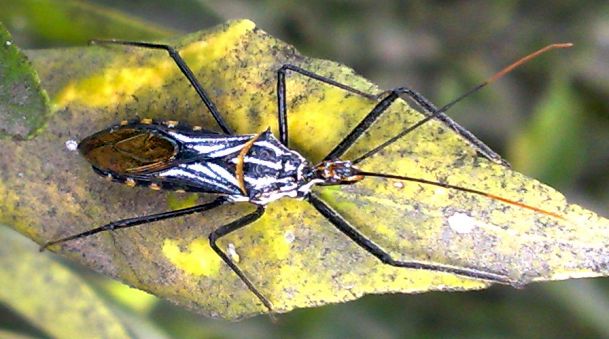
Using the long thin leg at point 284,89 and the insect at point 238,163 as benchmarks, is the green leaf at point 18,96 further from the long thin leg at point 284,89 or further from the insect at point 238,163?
the long thin leg at point 284,89

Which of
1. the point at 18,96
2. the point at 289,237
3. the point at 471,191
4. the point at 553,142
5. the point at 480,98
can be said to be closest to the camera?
the point at 18,96

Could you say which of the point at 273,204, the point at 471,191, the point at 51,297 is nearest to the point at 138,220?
the point at 273,204

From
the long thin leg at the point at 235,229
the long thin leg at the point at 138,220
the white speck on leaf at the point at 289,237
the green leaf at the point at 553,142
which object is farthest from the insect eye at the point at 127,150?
the green leaf at the point at 553,142

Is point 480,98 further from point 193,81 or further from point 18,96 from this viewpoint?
point 18,96

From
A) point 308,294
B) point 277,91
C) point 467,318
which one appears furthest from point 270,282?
point 467,318

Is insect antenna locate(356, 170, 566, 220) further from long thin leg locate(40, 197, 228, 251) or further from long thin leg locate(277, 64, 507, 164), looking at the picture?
long thin leg locate(40, 197, 228, 251)

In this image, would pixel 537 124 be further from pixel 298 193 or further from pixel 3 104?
pixel 3 104

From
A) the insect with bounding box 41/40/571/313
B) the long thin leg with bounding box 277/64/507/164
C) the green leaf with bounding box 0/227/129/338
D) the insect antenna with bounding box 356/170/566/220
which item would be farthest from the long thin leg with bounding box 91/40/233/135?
the green leaf with bounding box 0/227/129/338
